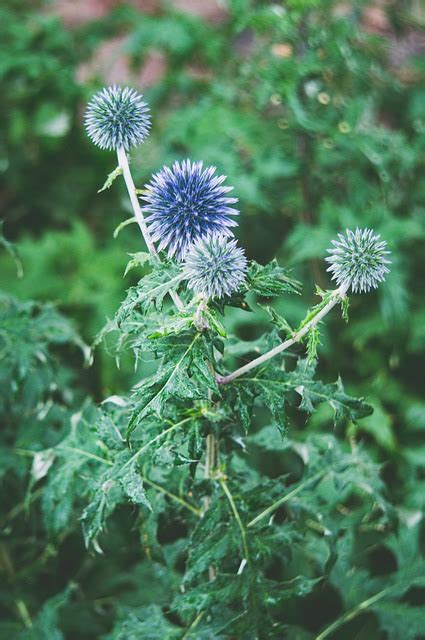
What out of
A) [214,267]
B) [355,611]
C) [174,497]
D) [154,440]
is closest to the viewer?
[214,267]

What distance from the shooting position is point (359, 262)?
3.17 feet

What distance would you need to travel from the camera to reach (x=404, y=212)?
263 cm

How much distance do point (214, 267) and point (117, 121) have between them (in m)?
0.32

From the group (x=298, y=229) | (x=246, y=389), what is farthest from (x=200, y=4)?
(x=246, y=389)

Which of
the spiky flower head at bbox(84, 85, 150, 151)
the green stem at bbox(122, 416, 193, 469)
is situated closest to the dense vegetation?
the green stem at bbox(122, 416, 193, 469)

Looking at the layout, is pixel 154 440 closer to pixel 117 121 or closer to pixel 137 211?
pixel 137 211

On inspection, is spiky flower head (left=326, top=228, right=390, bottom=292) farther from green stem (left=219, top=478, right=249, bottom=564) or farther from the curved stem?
green stem (left=219, top=478, right=249, bottom=564)

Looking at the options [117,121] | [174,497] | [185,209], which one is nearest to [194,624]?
[174,497]

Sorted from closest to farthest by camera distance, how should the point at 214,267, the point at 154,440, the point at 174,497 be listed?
1. the point at 214,267
2. the point at 154,440
3. the point at 174,497

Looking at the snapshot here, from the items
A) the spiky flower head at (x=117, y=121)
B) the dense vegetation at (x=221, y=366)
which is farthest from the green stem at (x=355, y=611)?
the spiky flower head at (x=117, y=121)

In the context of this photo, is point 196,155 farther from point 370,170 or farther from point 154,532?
point 154,532

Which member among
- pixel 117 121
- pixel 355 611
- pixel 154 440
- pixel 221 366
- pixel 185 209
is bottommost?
pixel 355 611

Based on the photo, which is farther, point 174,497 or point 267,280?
point 174,497

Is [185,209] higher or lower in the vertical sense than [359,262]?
higher
